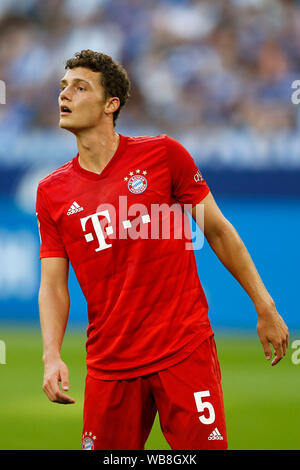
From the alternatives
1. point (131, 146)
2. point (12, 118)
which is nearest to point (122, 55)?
point (12, 118)

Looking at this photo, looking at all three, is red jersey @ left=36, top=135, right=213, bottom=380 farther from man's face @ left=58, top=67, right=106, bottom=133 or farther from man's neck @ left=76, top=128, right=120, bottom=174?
man's face @ left=58, top=67, right=106, bottom=133

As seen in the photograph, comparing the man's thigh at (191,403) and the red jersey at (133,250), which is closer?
the man's thigh at (191,403)

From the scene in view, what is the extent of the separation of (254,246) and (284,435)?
543 cm

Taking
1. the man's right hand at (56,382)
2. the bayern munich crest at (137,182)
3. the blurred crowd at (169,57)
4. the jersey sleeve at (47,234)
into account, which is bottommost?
the man's right hand at (56,382)

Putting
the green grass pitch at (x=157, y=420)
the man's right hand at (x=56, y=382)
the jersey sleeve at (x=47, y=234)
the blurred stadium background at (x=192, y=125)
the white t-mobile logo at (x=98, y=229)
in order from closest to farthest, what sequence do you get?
1. the man's right hand at (x=56, y=382)
2. the white t-mobile logo at (x=98, y=229)
3. the jersey sleeve at (x=47, y=234)
4. the green grass pitch at (x=157, y=420)
5. the blurred stadium background at (x=192, y=125)

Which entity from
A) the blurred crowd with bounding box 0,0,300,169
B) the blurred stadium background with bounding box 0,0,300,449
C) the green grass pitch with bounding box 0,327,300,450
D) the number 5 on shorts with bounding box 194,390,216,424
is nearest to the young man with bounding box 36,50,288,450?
the number 5 on shorts with bounding box 194,390,216,424

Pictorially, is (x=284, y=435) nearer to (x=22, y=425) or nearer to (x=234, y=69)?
(x=22, y=425)

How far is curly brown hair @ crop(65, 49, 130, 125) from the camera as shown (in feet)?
13.3

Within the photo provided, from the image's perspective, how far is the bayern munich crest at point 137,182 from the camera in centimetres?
382

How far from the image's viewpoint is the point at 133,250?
3.74 meters

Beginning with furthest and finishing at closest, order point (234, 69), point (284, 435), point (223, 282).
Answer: point (234, 69) → point (223, 282) → point (284, 435)

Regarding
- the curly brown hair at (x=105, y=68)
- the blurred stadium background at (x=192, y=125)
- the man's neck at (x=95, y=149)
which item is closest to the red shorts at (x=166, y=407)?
the man's neck at (x=95, y=149)

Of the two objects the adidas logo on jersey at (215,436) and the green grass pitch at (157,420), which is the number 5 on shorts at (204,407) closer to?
the adidas logo on jersey at (215,436)

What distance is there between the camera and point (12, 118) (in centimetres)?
1475
